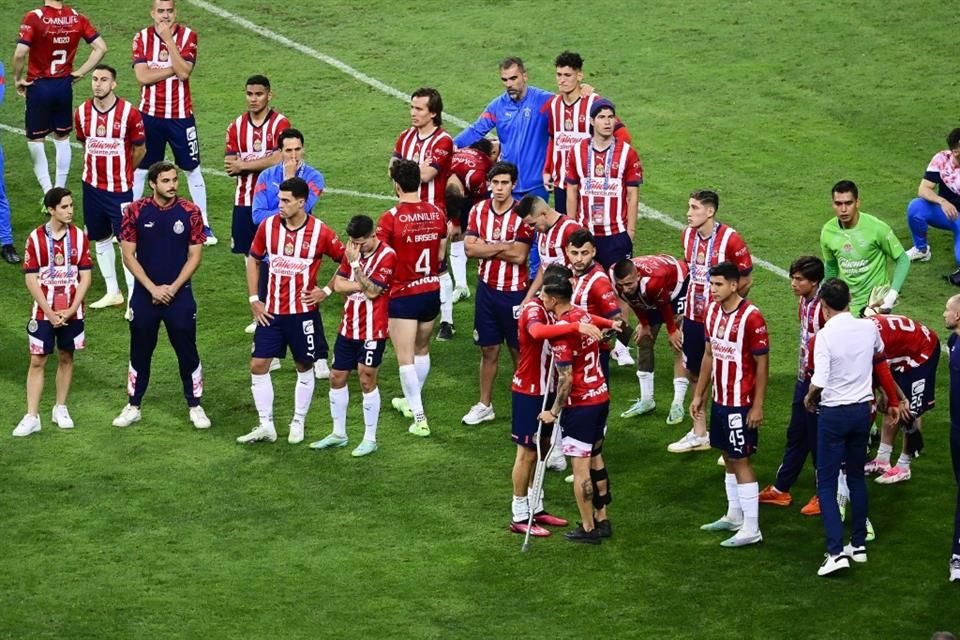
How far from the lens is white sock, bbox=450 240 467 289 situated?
1631 cm

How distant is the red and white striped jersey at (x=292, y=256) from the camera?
13.5 meters

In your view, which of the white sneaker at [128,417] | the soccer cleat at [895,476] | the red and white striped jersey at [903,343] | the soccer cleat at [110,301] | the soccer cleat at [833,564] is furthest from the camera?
the soccer cleat at [110,301]

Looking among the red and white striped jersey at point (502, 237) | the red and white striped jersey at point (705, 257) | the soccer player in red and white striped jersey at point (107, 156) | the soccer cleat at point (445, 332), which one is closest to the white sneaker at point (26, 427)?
the soccer player in red and white striped jersey at point (107, 156)

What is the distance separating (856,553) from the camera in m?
11.7

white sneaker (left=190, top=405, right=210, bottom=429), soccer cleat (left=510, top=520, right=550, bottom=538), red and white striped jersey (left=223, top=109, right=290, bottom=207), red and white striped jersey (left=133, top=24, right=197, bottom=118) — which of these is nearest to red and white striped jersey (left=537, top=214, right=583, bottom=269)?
soccer cleat (left=510, top=520, right=550, bottom=538)

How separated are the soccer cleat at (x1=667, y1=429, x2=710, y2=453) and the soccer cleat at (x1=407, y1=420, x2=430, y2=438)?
6.20ft

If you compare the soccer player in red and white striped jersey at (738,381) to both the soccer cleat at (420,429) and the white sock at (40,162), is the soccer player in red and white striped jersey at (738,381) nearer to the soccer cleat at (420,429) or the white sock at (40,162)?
the soccer cleat at (420,429)

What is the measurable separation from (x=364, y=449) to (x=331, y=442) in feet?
0.98

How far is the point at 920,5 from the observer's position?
23.6 meters

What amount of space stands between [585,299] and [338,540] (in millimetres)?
2368

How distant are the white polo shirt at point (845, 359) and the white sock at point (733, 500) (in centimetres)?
107

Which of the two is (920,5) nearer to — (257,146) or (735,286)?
(257,146)

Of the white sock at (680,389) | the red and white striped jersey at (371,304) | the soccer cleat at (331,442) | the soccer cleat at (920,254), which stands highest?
the red and white striped jersey at (371,304)

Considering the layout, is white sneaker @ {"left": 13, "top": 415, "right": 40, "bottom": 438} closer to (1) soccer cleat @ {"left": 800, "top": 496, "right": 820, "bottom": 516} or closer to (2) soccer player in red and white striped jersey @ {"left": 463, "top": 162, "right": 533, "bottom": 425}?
(2) soccer player in red and white striped jersey @ {"left": 463, "top": 162, "right": 533, "bottom": 425}
